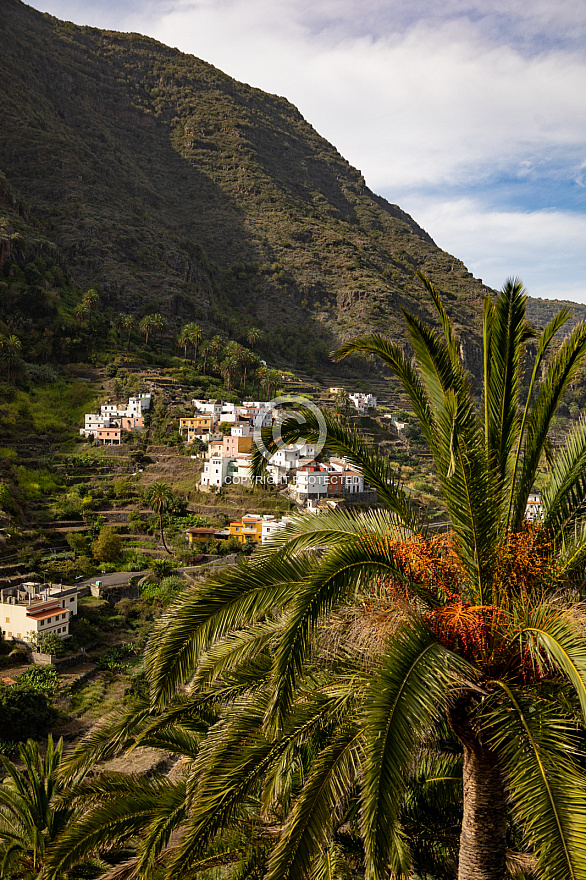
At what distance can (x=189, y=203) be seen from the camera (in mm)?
112688

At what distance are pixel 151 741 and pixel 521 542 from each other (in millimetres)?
3440

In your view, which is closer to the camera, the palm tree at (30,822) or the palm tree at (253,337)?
the palm tree at (30,822)

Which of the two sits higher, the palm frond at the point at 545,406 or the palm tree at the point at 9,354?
the palm tree at the point at 9,354

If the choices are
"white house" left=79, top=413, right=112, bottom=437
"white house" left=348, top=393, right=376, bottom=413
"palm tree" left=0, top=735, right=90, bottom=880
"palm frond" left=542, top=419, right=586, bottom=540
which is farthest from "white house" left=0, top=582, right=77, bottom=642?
"white house" left=348, top=393, right=376, bottom=413

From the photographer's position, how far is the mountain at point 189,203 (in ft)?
254

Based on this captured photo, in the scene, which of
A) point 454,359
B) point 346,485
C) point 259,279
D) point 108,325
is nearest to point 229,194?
point 259,279

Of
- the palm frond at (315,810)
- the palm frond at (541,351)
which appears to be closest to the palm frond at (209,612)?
the palm frond at (315,810)

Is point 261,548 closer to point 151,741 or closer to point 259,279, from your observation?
point 151,741

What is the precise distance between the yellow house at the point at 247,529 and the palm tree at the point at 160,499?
3.92 m

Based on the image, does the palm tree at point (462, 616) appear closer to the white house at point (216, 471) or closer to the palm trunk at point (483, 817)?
the palm trunk at point (483, 817)

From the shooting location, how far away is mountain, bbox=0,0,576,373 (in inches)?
3051

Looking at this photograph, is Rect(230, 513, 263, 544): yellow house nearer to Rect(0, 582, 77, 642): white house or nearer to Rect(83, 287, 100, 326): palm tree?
Rect(0, 582, 77, 642): white house

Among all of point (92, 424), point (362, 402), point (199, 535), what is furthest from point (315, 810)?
point (362, 402)

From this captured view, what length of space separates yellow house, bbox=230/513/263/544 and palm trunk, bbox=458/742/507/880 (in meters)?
31.0
